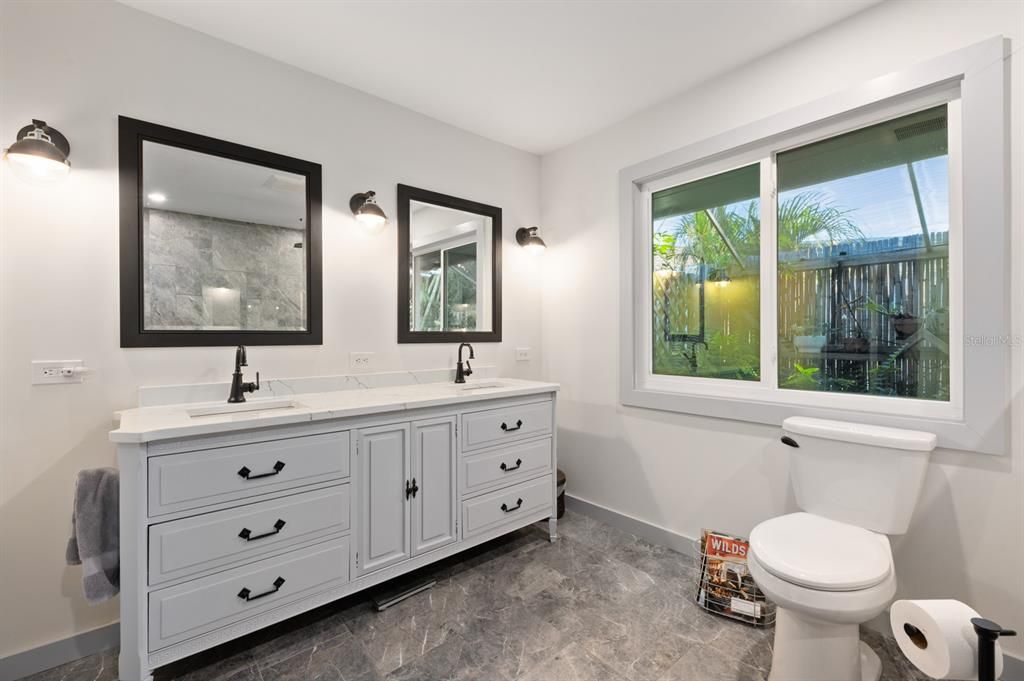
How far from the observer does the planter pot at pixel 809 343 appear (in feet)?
6.88

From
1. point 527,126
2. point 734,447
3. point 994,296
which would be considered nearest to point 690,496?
point 734,447

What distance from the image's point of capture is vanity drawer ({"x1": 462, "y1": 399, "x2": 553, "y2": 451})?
2.23 metres

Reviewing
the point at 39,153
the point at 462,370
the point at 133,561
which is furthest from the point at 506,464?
the point at 39,153

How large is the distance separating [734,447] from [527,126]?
91.3 inches

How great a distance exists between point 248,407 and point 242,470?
0.46 m

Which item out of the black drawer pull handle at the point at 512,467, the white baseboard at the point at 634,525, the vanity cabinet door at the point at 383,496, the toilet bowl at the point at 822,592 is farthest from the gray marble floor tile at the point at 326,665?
the white baseboard at the point at 634,525

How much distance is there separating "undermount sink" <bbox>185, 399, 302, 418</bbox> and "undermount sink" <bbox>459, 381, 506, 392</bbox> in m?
0.90

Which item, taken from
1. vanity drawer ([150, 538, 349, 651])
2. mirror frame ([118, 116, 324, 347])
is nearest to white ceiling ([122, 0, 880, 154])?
mirror frame ([118, 116, 324, 347])

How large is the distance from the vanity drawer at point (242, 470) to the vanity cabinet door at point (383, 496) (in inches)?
4.1

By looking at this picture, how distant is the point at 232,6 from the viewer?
1.84 metres

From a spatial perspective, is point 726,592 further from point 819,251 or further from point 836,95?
point 836,95

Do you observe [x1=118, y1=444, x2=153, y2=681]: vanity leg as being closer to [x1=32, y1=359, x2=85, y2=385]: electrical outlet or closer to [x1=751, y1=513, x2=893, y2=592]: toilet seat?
[x1=32, y1=359, x2=85, y2=385]: electrical outlet

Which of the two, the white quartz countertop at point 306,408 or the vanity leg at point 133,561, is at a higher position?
the white quartz countertop at point 306,408

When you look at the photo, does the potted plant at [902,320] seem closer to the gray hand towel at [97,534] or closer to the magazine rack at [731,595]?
the magazine rack at [731,595]
